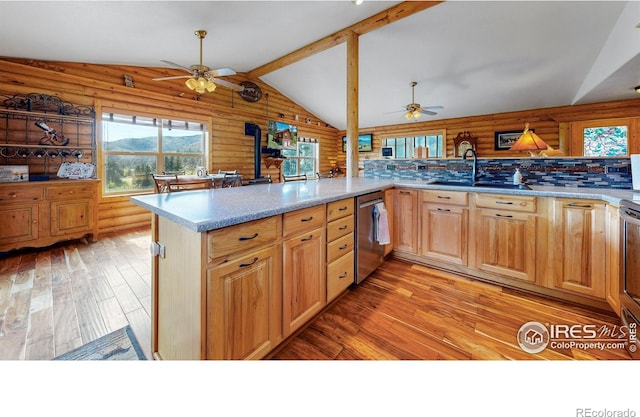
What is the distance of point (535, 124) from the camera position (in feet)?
21.2

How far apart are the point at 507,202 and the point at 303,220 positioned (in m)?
1.85

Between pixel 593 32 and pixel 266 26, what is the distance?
4774 mm

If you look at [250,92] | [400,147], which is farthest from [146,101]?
[400,147]

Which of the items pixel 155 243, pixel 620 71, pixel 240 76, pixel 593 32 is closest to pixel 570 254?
pixel 155 243

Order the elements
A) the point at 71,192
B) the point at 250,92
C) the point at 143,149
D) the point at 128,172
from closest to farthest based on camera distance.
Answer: the point at 71,192
the point at 128,172
the point at 143,149
the point at 250,92

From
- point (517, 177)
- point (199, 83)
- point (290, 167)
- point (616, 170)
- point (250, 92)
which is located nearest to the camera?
point (616, 170)

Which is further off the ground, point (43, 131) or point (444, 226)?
point (43, 131)

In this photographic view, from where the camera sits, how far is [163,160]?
16.3ft

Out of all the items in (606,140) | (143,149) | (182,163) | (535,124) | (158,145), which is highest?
(535,124)

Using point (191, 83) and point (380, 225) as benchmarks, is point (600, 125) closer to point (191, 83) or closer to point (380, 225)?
point (380, 225)

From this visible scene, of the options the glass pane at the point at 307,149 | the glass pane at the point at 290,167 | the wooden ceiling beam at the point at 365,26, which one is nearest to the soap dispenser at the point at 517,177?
the wooden ceiling beam at the point at 365,26

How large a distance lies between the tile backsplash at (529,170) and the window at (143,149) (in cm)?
395

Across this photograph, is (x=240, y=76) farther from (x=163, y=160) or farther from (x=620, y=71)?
(x=620, y=71)

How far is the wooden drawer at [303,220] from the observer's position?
4.75 ft
